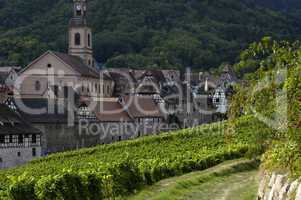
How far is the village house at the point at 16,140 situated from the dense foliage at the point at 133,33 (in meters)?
80.6

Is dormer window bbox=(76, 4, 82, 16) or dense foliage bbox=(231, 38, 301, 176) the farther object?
dormer window bbox=(76, 4, 82, 16)

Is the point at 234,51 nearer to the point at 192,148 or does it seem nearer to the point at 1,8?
the point at 1,8

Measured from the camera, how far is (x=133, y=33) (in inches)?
6747

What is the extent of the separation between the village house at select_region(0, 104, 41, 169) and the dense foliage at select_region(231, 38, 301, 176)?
3979 cm

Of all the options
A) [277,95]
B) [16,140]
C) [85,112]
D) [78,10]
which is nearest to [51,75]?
[85,112]

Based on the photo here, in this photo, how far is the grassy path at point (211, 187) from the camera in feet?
73.3

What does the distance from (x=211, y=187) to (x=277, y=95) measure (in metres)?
11.4

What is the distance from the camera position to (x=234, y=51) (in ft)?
556

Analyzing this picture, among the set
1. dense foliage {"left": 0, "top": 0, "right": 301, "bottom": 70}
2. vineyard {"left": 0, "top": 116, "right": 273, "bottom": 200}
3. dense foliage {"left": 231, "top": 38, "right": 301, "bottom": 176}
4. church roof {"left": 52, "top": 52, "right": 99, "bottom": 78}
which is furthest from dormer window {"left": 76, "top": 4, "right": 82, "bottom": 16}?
dense foliage {"left": 231, "top": 38, "right": 301, "bottom": 176}

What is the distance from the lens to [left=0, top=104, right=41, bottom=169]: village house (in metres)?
53.2

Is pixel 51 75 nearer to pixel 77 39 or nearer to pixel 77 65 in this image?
pixel 77 65

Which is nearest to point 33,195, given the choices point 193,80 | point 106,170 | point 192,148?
point 106,170

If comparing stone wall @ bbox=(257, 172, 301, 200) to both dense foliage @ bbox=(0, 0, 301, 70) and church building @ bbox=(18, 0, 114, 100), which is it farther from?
dense foliage @ bbox=(0, 0, 301, 70)

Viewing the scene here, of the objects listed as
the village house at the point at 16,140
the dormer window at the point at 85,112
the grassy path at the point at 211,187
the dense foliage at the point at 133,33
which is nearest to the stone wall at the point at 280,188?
the grassy path at the point at 211,187
